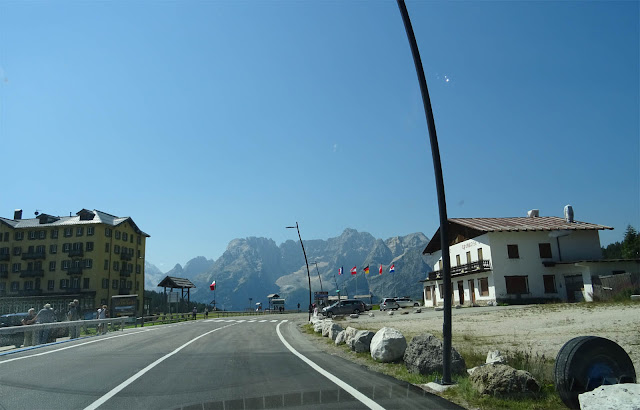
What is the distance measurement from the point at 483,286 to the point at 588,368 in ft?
146

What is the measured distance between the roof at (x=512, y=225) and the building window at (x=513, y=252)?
187cm

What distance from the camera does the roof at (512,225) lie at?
1825 inches

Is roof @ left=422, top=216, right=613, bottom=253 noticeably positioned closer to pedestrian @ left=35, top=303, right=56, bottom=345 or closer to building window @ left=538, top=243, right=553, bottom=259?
building window @ left=538, top=243, right=553, bottom=259

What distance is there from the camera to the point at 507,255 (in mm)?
46125

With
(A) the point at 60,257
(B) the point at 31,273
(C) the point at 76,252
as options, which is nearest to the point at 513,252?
(C) the point at 76,252

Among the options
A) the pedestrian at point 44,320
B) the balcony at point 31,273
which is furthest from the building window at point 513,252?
the balcony at point 31,273

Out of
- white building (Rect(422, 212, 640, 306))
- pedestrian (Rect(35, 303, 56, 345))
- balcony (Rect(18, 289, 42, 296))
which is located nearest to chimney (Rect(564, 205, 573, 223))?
white building (Rect(422, 212, 640, 306))

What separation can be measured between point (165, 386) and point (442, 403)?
4.70 metres

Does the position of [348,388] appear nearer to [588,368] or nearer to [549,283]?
[588,368]

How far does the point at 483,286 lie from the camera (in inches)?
1884

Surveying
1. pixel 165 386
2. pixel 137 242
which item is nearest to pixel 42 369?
pixel 165 386

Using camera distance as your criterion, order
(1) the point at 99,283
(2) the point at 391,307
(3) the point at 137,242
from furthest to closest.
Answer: (3) the point at 137,242 < (1) the point at 99,283 < (2) the point at 391,307

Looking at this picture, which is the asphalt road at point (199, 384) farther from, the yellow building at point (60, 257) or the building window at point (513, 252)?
the yellow building at point (60, 257)

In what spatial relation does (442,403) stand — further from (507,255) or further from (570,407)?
(507,255)
